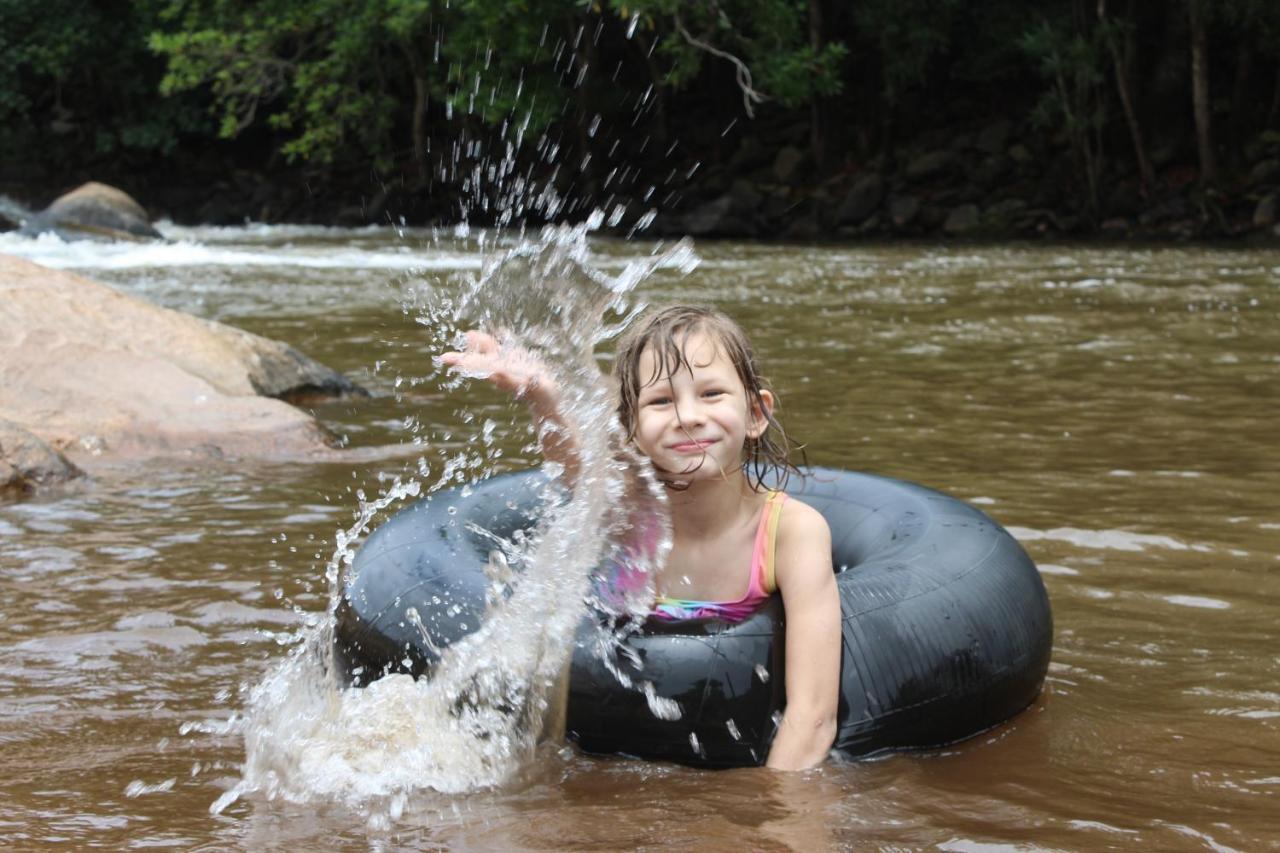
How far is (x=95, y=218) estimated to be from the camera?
21.2 m

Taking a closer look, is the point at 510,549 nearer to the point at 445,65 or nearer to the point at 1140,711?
the point at 1140,711

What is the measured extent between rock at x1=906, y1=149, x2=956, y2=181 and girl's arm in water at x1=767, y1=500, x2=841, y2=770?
21885 millimetres

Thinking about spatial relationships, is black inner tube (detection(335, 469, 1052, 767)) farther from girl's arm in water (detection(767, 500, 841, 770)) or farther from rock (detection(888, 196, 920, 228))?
rock (detection(888, 196, 920, 228))

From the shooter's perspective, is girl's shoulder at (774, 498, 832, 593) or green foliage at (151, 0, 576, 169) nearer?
girl's shoulder at (774, 498, 832, 593)

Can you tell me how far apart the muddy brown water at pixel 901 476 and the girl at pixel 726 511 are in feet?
0.60

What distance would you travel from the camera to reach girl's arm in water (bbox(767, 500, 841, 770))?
3377mm

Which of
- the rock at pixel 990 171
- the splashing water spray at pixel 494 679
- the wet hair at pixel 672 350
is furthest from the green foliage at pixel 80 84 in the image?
the wet hair at pixel 672 350

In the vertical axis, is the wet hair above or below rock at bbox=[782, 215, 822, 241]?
above

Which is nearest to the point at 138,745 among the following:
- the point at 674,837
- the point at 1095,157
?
the point at 674,837

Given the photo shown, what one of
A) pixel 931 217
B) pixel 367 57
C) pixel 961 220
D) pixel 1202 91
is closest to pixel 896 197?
pixel 931 217

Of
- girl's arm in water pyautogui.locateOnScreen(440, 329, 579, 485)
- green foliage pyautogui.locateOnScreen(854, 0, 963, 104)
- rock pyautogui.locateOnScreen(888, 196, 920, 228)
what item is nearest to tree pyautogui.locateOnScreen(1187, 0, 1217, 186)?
green foliage pyautogui.locateOnScreen(854, 0, 963, 104)

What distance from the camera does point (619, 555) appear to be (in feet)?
12.3

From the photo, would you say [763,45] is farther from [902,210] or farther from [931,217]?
[931,217]

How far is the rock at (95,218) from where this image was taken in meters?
20.3
